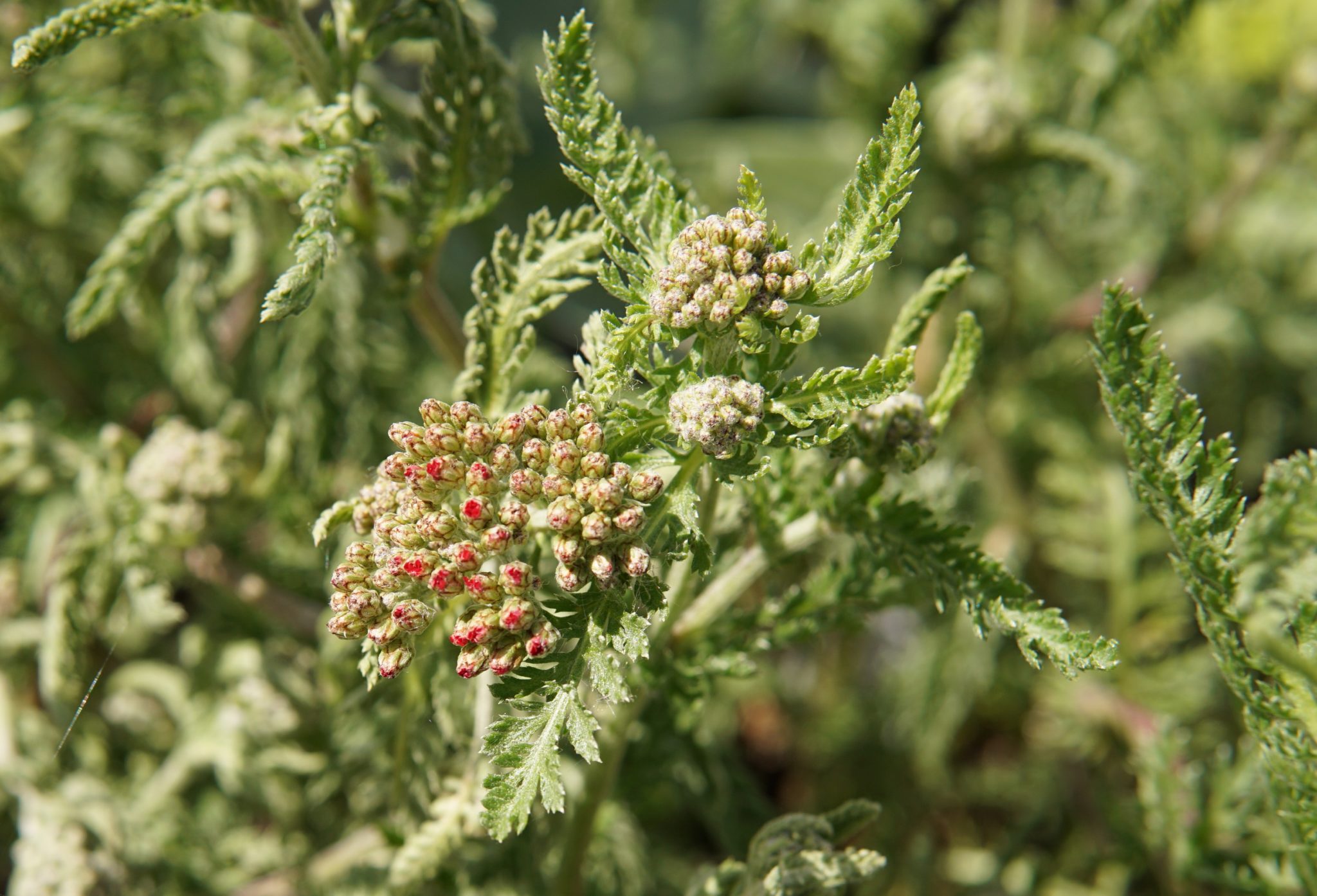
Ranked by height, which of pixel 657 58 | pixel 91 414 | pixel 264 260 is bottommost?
pixel 91 414

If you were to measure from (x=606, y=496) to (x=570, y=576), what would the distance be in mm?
102

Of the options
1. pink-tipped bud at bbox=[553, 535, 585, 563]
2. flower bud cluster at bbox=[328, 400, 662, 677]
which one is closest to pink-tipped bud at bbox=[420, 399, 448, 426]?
flower bud cluster at bbox=[328, 400, 662, 677]

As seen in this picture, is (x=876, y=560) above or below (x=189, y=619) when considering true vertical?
above

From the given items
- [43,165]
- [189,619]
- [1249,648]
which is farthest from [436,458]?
[43,165]

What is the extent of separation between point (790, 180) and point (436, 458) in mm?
2502

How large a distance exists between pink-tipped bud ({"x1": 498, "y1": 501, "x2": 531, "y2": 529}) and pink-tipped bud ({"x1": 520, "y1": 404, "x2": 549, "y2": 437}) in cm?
9

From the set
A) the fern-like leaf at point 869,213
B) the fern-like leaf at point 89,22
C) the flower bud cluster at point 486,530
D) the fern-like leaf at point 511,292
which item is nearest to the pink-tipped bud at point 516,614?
the flower bud cluster at point 486,530

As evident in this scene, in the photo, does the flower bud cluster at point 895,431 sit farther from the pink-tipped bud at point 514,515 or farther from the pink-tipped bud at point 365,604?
the pink-tipped bud at point 365,604

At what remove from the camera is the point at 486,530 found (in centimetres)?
124

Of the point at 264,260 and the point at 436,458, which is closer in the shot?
the point at 436,458

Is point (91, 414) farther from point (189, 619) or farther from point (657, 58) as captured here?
point (657, 58)

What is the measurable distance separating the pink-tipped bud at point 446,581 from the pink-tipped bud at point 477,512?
0.06 m

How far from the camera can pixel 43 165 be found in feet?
8.73

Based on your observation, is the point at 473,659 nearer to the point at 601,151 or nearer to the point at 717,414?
the point at 717,414
